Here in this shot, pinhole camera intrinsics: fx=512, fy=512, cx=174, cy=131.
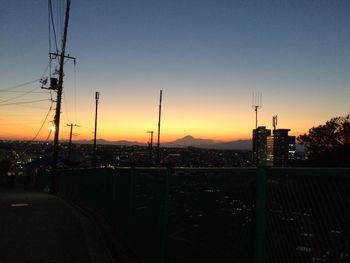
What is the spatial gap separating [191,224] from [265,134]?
2666 inches

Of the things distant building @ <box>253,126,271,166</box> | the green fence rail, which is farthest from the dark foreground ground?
distant building @ <box>253,126,271,166</box>

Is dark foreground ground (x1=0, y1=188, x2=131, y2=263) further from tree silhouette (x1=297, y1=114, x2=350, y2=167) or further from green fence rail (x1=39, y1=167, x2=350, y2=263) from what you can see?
tree silhouette (x1=297, y1=114, x2=350, y2=167)

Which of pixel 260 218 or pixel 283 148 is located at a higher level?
pixel 283 148

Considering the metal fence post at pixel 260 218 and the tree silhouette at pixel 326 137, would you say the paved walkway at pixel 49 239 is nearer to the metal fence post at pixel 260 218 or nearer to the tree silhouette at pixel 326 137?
the metal fence post at pixel 260 218

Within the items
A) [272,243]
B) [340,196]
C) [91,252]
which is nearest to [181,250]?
[272,243]

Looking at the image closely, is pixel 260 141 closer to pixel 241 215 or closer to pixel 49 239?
pixel 49 239

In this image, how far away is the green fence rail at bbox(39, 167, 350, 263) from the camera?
10.1 ft

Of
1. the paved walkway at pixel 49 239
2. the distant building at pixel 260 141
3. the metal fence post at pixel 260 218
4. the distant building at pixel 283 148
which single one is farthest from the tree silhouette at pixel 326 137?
the metal fence post at pixel 260 218

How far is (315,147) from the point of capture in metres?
67.4

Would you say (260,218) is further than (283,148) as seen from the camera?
No

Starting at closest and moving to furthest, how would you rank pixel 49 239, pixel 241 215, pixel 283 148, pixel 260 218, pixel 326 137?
pixel 260 218, pixel 241 215, pixel 49 239, pixel 326 137, pixel 283 148

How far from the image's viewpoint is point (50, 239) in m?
11.5

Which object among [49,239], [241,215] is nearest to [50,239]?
[49,239]

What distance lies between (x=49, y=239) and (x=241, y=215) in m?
7.94
